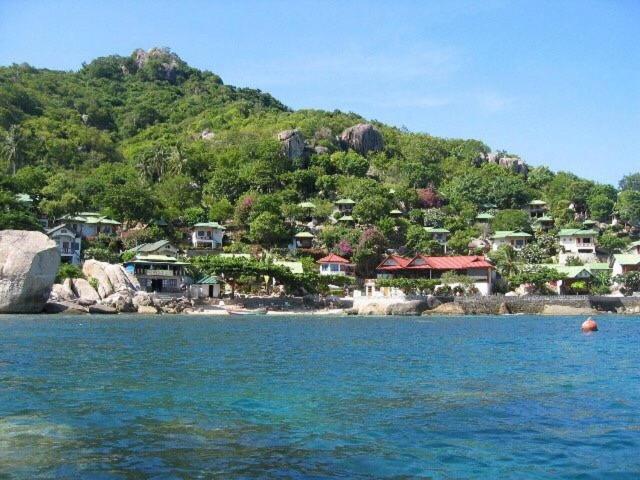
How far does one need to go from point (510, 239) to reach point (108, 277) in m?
52.0

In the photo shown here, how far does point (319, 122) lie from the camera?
125000 millimetres

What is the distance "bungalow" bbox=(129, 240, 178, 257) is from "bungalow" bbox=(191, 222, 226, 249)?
6.77m

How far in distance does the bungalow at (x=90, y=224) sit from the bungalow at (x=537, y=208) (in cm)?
6271

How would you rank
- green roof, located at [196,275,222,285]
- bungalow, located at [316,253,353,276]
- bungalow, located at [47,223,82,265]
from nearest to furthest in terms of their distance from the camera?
green roof, located at [196,275,222,285]
bungalow, located at [47,223,82,265]
bungalow, located at [316,253,353,276]

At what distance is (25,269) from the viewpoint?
159 feet

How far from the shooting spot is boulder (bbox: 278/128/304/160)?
346 feet

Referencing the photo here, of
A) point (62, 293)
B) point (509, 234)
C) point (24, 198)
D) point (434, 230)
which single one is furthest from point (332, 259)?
point (24, 198)

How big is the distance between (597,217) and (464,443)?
9305 cm

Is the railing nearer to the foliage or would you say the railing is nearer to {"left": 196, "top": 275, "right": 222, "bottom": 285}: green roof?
{"left": 196, "top": 275, "right": 222, "bottom": 285}: green roof

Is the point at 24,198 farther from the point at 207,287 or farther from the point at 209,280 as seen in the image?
the point at 209,280

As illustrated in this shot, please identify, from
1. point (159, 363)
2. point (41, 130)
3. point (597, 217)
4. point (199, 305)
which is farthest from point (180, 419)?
A: point (41, 130)

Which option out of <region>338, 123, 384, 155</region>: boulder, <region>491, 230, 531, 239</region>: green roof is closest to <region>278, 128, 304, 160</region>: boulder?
<region>338, 123, 384, 155</region>: boulder

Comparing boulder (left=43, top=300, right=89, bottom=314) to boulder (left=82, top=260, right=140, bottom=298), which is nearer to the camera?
boulder (left=43, top=300, right=89, bottom=314)

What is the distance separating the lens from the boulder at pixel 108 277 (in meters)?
58.2
